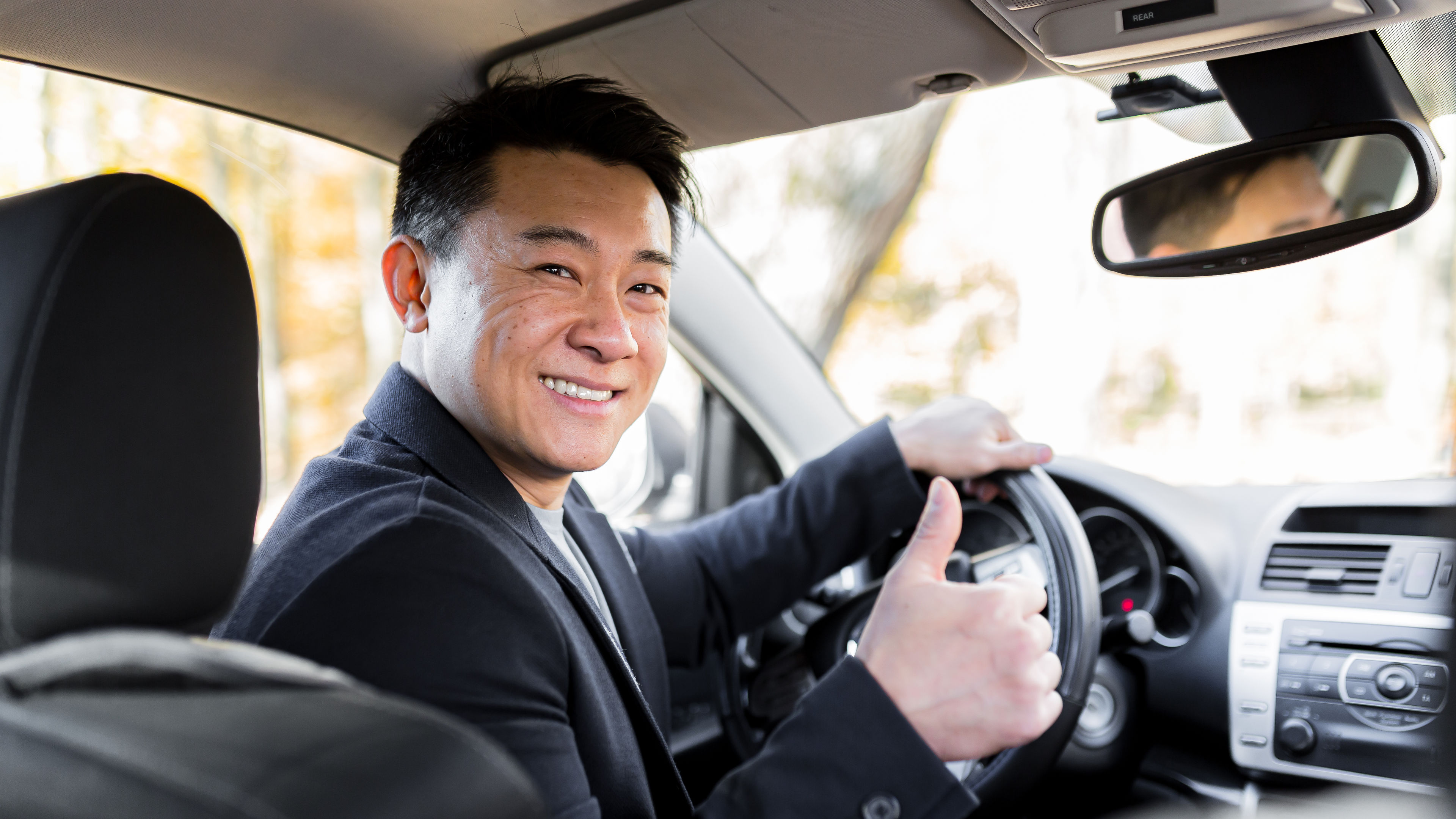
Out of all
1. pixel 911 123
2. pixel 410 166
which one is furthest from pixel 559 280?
pixel 911 123

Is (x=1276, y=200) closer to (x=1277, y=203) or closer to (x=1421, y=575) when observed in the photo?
(x=1277, y=203)

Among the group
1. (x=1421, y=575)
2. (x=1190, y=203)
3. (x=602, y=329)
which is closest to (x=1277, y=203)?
(x=1190, y=203)

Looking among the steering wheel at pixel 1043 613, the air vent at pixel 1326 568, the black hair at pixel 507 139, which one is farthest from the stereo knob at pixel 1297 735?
the black hair at pixel 507 139

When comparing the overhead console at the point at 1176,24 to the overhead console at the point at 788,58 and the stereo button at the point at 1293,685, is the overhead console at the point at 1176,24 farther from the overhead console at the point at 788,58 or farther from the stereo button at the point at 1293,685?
the stereo button at the point at 1293,685

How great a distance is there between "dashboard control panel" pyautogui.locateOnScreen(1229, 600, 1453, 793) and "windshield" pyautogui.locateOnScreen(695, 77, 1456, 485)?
9.17 m

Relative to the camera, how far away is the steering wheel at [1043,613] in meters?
1.83

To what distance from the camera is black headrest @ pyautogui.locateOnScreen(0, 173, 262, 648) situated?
1.03 m

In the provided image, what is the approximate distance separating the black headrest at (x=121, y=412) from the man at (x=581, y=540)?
0.79ft

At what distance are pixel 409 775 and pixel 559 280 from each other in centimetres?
111

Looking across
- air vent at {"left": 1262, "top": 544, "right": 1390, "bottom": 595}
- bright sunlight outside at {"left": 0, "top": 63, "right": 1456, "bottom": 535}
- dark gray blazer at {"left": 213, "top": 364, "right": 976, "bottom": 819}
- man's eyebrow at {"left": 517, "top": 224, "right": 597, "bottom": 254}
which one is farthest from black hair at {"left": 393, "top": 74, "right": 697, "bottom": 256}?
bright sunlight outside at {"left": 0, "top": 63, "right": 1456, "bottom": 535}

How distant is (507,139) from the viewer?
1969mm

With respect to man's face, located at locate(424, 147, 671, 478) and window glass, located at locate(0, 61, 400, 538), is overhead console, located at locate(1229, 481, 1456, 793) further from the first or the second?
window glass, located at locate(0, 61, 400, 538)

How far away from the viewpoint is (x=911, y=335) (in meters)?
13.9

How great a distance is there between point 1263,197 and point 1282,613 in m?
0.93
